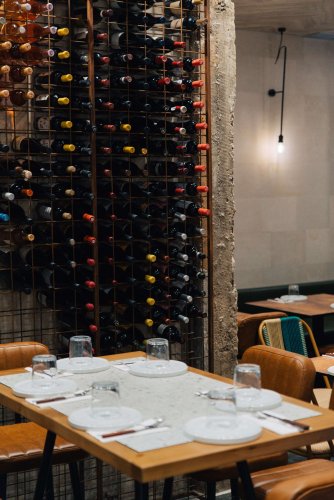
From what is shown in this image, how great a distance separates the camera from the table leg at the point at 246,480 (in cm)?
277

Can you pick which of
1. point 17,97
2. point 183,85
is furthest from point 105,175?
point 183,85

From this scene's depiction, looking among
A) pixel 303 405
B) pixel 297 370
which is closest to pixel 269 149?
pixel 297 370

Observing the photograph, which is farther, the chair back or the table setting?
the chair back

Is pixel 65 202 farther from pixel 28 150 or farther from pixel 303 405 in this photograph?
pixel 303 405

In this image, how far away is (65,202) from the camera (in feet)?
14.3

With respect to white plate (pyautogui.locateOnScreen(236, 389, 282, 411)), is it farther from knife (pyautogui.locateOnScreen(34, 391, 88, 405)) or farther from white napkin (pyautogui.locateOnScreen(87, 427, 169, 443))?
knife (pyautogui.locateOnScreen(34, 391, 88, 405))

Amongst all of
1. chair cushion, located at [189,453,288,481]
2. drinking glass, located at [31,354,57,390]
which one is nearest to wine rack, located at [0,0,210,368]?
drinking glass, located at [31,354,57,390]

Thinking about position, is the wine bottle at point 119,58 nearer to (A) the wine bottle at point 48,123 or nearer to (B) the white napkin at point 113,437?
(A) the wine bottle at point 48,123

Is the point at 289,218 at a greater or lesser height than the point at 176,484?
greater

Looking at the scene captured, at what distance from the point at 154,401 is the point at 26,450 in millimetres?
841

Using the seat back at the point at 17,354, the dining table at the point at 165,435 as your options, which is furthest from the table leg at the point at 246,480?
the seat back at the point at 17,354

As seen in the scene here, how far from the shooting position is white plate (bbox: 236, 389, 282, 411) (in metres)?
2.71

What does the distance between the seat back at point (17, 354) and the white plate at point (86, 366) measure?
1.43 ft

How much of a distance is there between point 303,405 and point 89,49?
2.22 m
